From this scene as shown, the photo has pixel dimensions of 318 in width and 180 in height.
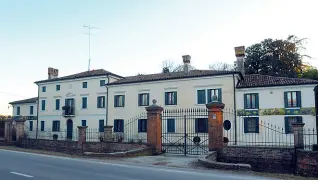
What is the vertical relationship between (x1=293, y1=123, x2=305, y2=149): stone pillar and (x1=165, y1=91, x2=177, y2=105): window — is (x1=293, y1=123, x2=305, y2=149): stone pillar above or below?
below

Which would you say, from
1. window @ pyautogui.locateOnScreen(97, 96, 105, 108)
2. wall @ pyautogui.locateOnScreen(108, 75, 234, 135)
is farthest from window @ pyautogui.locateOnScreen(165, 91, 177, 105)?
window @ pyautogui.locateOnScreen(97, 96, 105, 108)

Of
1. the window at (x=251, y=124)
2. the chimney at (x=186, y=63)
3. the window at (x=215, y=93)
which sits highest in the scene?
the chimney at (x=186, y=63)

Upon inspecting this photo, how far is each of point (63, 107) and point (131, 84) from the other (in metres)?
9.73

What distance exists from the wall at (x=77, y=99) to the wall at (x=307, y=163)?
2431cm

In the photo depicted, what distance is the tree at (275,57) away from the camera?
42281 millimetres

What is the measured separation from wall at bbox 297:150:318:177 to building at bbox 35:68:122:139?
2419 cm

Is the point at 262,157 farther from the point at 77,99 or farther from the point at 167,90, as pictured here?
the point at 77,99

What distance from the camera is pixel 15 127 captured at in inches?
976

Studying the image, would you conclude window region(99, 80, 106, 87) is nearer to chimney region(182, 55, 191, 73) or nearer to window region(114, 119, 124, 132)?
window region(114, 119, 124, 132)

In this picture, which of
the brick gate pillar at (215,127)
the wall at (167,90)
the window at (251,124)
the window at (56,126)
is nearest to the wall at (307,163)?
the brick gate pillar at (215,127)

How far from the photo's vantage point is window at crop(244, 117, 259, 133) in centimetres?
A: 2675

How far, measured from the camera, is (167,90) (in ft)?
101

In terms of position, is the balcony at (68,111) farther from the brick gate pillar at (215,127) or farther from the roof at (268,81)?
the brick gate pillar at (215,127)

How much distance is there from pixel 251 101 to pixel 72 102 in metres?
21.3
